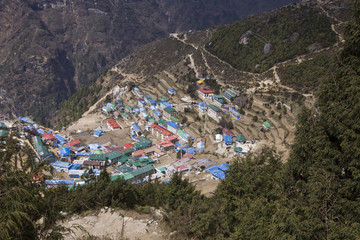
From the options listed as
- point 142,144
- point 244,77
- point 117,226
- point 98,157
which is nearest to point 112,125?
point 142,144

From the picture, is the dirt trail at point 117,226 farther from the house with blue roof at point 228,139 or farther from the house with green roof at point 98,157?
the house with blue roof at point 228,139

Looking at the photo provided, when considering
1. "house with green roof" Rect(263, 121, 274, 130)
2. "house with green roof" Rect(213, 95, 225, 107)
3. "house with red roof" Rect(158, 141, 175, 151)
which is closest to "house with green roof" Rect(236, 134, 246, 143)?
"house with green roof" Rect(263, 121, 274, 130)

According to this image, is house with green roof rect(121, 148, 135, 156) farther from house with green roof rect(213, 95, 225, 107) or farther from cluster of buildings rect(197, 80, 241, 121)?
house with green roof rect(213, 95, 225, 107)

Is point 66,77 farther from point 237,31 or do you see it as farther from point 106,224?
point 106,224

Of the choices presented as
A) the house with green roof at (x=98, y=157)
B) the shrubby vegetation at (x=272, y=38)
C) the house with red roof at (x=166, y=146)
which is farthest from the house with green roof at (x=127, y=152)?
the shrubby vegetation at (x=272, y=38)

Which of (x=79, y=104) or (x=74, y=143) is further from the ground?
(x=74, y=143)

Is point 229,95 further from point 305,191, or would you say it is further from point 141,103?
point 305,191
